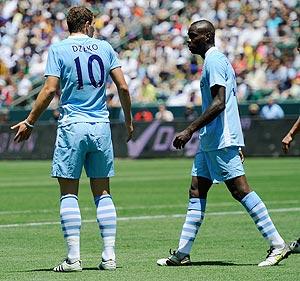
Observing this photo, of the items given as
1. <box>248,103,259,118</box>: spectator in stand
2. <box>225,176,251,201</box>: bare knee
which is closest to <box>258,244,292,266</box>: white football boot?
<box>225,176,251,201</box>: bare knee

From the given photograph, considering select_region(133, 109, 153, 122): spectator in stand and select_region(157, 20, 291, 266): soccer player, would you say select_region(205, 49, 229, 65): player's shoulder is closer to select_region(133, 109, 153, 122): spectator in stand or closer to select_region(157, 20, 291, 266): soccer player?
select_region(157, 20, 291, 266): soccer player

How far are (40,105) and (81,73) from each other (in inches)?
19.4

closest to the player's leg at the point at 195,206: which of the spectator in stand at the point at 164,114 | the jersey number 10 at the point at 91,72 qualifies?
the jersey number 10 at the point at 91,72

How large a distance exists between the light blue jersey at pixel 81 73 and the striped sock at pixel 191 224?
3.93ft

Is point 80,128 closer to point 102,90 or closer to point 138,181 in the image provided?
point 102,90

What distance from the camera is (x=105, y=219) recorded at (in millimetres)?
10023

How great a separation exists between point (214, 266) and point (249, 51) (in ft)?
86.7

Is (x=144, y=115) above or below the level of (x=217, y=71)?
below

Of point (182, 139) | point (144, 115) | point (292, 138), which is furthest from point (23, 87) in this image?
point (182, 139)

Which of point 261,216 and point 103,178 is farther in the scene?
point 261,216

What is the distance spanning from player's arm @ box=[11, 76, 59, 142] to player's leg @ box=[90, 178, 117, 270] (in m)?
0.77

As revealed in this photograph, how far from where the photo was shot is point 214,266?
10164 mm

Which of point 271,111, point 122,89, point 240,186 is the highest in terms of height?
point 122,89

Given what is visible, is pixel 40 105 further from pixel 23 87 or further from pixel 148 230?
pixel 23 87
